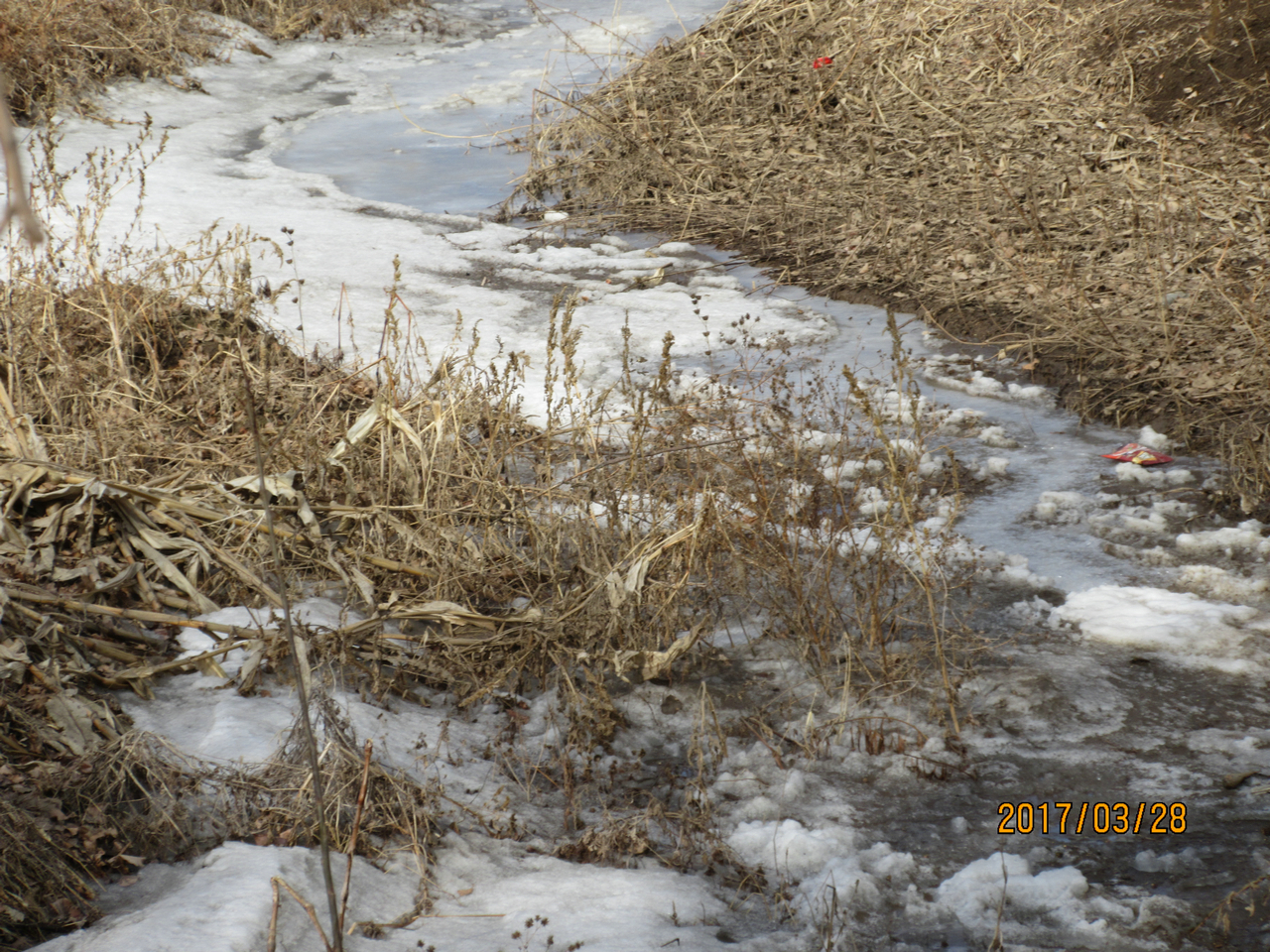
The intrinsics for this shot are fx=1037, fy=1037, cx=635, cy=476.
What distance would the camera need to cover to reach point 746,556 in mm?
2982

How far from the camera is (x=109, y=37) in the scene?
8617mm

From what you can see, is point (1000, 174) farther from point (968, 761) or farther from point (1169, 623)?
point (968, 761)

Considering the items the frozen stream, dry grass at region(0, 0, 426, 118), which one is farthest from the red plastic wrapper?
dry grass at region(0, 0, 426, 118)

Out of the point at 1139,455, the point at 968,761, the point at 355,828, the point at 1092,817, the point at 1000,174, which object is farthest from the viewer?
the point at 1000,174

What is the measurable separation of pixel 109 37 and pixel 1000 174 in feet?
23.9

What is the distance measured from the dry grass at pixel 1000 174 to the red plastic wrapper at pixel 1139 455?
174 mm

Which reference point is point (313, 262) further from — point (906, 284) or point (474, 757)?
point (474, 757)

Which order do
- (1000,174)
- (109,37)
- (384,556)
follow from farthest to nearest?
1. (109,37)
2. (1000,174)
3. (384,556)

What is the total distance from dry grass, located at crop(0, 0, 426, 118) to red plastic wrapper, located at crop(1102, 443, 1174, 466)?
6.02m

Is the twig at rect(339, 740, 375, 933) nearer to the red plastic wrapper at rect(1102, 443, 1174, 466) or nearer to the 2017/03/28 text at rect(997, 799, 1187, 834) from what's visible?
the 2017/03/28 text at rect(997, 799, 1187, 834)

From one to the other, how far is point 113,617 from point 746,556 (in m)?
1.65

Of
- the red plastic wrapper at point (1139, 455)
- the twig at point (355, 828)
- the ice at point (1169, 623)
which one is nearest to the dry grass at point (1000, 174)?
the red plastic wrapper at point (1139, 455)

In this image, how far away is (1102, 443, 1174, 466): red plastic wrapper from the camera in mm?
3664

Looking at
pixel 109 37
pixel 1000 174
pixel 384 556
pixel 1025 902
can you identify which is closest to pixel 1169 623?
pixel 1025 902
